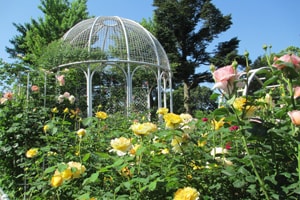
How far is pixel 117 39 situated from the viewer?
28.8 feet

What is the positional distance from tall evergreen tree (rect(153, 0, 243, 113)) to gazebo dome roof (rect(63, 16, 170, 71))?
818 cm

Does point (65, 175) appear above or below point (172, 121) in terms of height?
below

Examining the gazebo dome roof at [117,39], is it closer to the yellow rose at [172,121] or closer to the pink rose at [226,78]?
the yellow rose at [172,121]

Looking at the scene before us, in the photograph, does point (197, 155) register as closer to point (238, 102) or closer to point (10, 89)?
point (238, 102)

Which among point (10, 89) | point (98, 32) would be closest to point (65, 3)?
point (98, 32)

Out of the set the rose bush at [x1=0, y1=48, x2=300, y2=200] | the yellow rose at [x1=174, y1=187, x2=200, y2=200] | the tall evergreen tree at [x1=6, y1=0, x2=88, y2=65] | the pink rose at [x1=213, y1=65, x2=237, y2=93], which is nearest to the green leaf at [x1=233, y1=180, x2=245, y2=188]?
the rose bush at [x1=0, y1=48, x2=300, y2=200]

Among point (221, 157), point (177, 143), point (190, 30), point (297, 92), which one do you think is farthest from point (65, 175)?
point (190, 30)

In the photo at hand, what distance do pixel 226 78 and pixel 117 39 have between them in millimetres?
8169

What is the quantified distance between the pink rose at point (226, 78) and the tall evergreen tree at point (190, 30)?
16.0 meters

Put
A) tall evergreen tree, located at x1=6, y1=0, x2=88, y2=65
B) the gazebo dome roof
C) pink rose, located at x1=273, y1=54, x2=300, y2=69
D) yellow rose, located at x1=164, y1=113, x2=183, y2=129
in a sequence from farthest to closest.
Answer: tall evergreen tree, located at x1=6, y1=0, x2=88, y2=65 < the gazebo dome roof < yellow rose, located at x1=164, y1=113, x2=183, y2=129 < pink rose, located at x1=273, y1=54, x2=300, y2=69

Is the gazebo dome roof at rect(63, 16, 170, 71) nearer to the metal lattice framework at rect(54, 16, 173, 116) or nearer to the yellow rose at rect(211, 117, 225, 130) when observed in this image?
the metal lattice framework at rect(54, 16, 173, 116)

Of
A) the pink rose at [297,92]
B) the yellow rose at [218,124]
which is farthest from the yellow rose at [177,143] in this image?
the pink rose at [297,92]

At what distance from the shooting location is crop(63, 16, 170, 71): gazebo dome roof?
8.26 metres

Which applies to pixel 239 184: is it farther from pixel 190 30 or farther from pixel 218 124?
pixel 190 30
